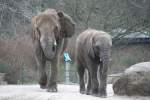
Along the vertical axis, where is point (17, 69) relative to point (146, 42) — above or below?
below

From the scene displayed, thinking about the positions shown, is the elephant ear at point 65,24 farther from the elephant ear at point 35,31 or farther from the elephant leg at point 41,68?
the elephant leg at point 41,68

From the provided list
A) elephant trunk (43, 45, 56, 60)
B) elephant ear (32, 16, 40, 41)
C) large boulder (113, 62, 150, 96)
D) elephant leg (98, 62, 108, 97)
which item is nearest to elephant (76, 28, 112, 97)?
elephant leg (98, 62, 108, 97)

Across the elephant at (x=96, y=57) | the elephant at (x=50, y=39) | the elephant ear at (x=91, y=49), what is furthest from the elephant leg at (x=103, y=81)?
the elephant at (x=50, y=39)

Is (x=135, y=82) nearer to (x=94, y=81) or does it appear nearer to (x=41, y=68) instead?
(x=94, y=81)

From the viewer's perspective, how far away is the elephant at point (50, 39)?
592 inches

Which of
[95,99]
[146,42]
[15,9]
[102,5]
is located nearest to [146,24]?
[102,5]

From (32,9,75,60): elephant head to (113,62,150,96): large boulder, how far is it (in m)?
2.14

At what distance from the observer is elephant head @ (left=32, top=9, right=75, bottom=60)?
1498 cm

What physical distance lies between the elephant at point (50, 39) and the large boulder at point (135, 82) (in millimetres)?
1936

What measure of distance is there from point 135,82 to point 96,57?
4.14 ft

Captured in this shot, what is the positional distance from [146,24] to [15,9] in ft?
40.0

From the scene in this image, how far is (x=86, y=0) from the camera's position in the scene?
3400 centimetres

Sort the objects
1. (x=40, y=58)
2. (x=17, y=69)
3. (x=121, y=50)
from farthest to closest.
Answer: (x=121, y=50), (x=17, y=69), (x=40, y=58)

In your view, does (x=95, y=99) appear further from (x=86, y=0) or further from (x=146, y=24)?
(x=146, y=24)
